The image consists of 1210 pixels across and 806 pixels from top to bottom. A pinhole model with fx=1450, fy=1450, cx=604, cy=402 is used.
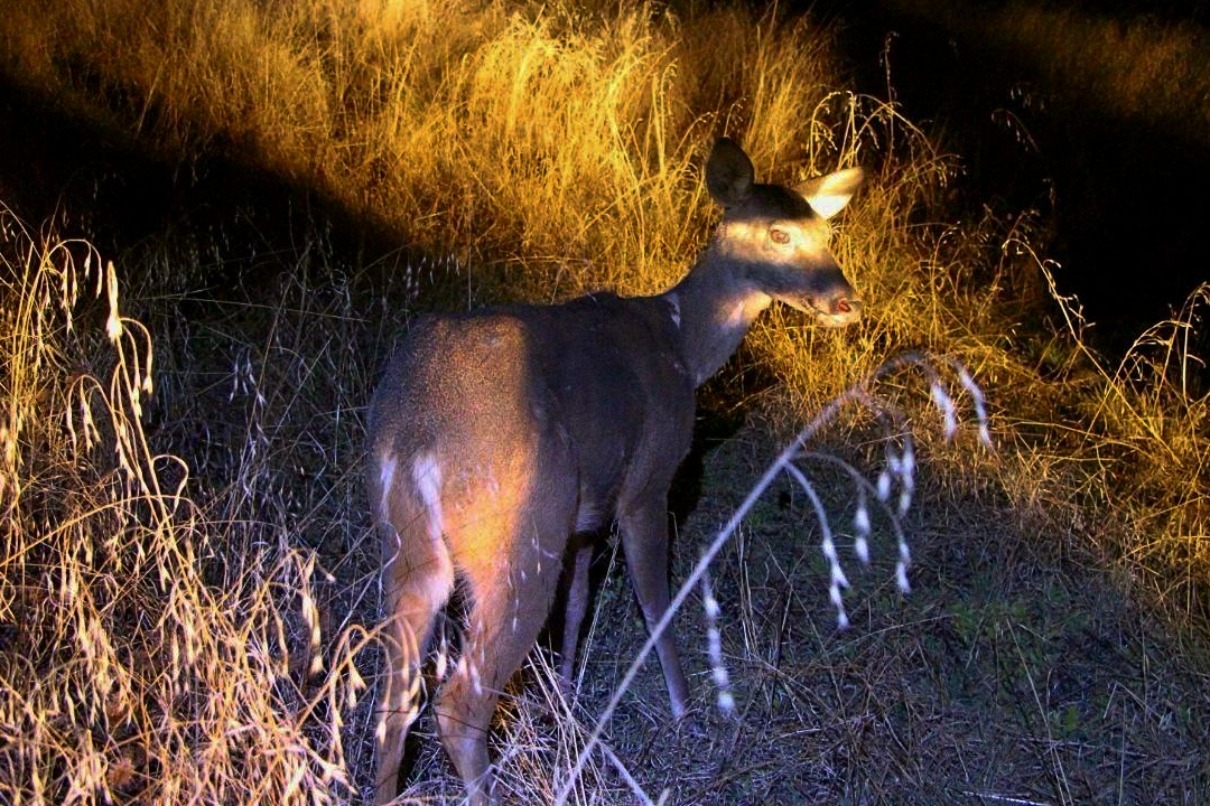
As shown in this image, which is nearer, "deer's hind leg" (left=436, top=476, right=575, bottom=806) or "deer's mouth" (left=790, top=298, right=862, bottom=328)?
"deer's hind leg" (left=436, top=476, right=575, bottom=806)

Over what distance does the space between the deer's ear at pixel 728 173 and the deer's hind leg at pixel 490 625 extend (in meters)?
1.83

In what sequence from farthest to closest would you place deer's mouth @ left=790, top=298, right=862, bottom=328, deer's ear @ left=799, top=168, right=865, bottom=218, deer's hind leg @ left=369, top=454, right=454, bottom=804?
1. deer's ear @ left=799, top=168, right=865, bottom=218
2. deer's mouth @ left=790, top=298, right=862, bottom=328
3. deer's hind leg @ left=369, top=454, right=454, bottom=804

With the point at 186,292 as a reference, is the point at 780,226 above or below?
above

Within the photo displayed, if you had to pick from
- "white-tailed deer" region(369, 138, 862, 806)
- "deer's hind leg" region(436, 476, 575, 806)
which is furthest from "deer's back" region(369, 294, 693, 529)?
"deer's hind leg" region(436, 476, 575, 806)

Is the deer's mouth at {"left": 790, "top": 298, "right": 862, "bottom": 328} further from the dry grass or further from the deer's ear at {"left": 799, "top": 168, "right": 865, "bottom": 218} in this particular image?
the dry grass

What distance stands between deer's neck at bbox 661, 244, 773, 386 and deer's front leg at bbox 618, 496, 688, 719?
0.64 m

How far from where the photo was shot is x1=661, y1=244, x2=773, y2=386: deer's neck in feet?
16.5

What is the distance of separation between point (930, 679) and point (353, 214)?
362cm

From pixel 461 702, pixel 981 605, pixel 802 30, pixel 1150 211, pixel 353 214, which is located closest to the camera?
pixel 461 702

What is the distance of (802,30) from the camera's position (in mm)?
9531

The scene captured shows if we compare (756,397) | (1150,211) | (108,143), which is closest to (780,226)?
(756,397)

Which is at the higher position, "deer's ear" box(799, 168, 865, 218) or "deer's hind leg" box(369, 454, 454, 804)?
"deer's ear" box(799, 168, 865, 218)

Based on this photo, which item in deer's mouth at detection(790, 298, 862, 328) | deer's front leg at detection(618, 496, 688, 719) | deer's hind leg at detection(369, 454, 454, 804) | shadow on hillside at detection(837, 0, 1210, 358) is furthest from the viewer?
shadow on hillside at detection(837, 0, 1210, 358)

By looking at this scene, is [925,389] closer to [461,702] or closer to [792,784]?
[792,784]
